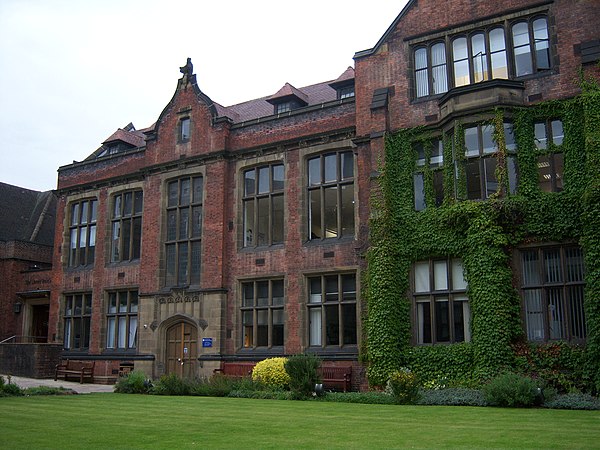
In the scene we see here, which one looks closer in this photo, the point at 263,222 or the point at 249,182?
the point at 263,222

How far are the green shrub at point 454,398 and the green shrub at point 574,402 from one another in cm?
154

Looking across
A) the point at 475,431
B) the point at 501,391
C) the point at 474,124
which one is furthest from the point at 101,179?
the point at 475,431

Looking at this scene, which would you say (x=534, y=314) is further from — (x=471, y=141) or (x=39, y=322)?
(x=39, y=322)

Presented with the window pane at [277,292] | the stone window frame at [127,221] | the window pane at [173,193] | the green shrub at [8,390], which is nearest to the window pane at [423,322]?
the window pane at [277,292]

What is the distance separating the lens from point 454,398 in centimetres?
1669

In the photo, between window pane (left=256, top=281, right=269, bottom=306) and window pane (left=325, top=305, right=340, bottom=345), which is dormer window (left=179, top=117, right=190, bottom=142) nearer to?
window pane (left=256, top=281, right=269, bottom=306)

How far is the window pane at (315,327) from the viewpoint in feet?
74.5

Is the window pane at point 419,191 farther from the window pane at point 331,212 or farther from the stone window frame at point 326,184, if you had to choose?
the window pane at point 331,212

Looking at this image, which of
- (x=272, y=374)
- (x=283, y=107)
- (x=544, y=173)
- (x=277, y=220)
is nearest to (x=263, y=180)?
(x=277, y=220)

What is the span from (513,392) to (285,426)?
653cm

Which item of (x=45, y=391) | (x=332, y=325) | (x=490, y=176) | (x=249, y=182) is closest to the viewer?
(x=490, y=176)

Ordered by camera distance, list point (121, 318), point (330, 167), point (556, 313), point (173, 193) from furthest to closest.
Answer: point (121, 318) < point (173, 193) < point (330, 167) < point (556, 313)

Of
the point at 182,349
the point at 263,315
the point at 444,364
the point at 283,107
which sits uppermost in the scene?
the point at 283,107

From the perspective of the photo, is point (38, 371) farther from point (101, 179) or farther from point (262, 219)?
point (262, 219)
